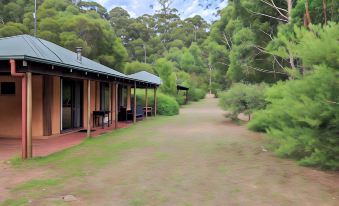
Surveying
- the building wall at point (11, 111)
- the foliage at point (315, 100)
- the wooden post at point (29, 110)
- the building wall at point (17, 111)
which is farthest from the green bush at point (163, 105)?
the foliage at point (315, 100)

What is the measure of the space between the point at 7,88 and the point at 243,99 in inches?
401

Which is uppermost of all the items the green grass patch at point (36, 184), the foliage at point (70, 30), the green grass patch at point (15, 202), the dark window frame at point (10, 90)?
the foliage at point (70, 30)

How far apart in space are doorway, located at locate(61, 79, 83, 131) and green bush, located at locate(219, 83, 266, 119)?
720cm

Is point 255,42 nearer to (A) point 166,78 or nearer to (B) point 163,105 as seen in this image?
(B) point 163,105

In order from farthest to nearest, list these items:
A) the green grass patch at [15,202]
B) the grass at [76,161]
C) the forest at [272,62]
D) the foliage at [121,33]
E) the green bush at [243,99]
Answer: the foliage at [121,33] < the green bush at [243,99] < the forest at [272,62] < the grass at [76,161] < the green grass patch at [15,202]

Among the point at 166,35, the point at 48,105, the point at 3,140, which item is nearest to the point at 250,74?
the point at 48,105

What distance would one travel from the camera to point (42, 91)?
10.6m

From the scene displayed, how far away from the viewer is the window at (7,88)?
10867mm

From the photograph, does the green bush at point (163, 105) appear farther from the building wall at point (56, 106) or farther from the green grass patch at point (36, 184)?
the green grass patch at point (36, 184)

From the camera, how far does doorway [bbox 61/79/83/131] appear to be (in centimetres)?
1204

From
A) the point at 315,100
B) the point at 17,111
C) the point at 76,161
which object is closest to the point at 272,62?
the point at 315,100

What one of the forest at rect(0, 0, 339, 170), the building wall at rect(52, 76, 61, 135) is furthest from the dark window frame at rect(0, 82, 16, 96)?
the forest at rect(0, 0, 339, 170)

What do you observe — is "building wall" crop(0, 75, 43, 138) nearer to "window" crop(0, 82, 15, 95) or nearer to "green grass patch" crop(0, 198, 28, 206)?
"window" crop(0, 82, 15, 95)

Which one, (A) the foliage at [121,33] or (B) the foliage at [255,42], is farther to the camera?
(A) the foliage at [121,33]
